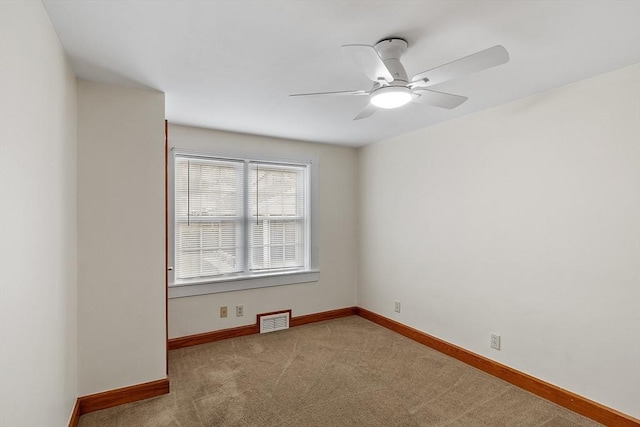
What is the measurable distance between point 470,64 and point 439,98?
1.48 ft

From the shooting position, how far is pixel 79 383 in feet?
7.46

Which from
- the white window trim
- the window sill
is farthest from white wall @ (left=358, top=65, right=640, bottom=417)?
the window sill

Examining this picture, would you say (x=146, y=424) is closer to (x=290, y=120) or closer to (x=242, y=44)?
(x=242, y=44)

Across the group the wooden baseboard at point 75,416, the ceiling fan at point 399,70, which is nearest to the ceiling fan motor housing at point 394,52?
the ceiling fan at point 399,70

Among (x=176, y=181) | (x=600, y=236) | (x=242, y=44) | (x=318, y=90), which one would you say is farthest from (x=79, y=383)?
(x=600, y=236)

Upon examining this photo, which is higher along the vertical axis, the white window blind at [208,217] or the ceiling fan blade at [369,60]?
the ceiling fan blade at [369,60]

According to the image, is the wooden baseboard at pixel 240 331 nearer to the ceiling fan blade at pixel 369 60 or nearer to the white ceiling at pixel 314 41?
the white ceiling at pixel 314 41

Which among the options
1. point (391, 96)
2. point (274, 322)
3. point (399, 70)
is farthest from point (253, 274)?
point (399, 70)

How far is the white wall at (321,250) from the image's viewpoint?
343cm

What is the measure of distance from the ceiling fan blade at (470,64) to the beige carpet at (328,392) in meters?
2.12

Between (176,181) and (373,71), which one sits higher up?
(373,71)

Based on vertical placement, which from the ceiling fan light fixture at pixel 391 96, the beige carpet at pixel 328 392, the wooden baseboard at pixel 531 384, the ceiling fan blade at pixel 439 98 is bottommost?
the beige carpet at pixel 328 392

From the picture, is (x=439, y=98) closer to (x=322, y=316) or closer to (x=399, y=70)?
(x=399, y=70)

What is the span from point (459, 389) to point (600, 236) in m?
1.49
